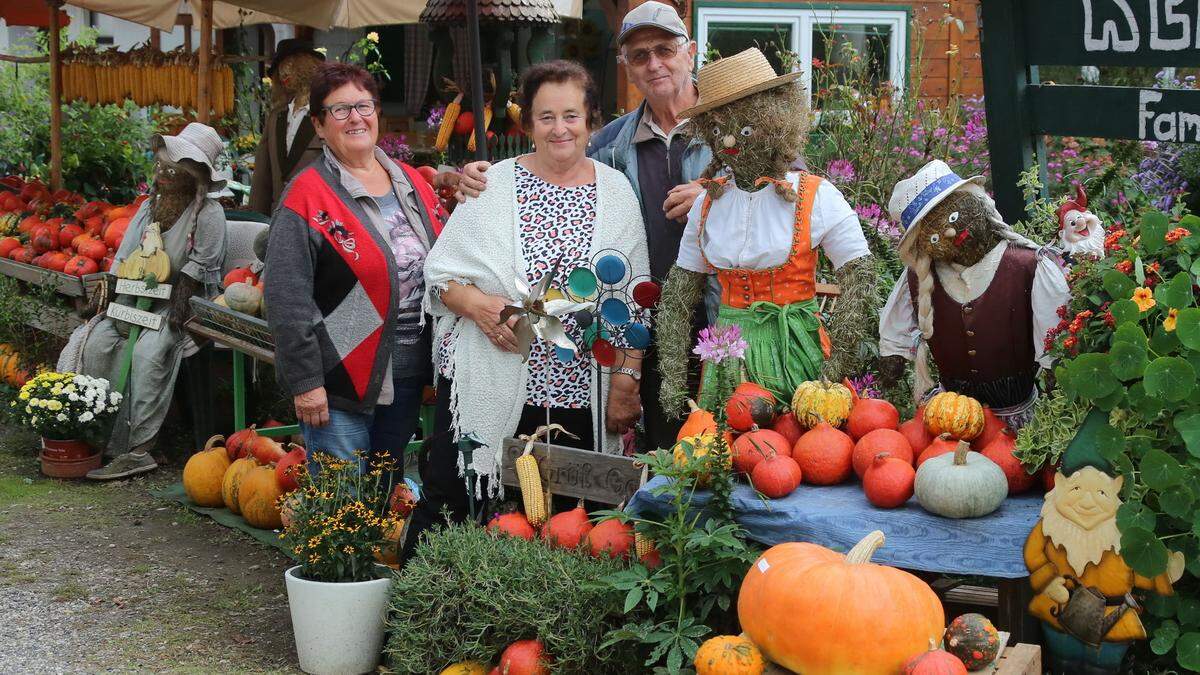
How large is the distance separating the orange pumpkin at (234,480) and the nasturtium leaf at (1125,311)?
4.30 meters

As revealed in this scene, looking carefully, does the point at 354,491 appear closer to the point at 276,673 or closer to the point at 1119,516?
the point at 276,673

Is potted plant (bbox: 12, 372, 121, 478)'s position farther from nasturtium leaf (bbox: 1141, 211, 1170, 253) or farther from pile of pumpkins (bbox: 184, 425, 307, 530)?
nasturtium leaf (bbox: 1141, 211, 1170, 253)

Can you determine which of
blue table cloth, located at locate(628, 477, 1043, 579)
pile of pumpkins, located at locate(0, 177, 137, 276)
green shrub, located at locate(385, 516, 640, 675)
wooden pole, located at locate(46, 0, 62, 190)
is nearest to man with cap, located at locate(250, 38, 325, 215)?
pile of pumpkins, located at locate(0, 177, 137, 276)

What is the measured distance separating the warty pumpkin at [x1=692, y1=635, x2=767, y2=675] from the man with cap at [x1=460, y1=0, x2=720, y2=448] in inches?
50.3

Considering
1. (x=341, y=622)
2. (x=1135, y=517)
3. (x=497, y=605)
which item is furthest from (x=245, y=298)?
(x=1135, y=517)

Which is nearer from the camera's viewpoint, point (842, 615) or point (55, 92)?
point (842, 615)

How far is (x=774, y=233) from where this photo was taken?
3.70 metres

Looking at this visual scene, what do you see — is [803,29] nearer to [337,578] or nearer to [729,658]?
[337,578]

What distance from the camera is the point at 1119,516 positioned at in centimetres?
274

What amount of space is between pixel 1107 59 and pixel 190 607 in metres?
3.79

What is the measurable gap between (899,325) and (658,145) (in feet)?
3.91

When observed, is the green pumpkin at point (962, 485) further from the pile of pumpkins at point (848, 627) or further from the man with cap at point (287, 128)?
the man with cap at point (287, 128)

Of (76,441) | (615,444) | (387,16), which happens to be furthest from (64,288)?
(615,444)

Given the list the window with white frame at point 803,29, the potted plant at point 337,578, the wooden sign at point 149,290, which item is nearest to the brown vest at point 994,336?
the potted plant at point 337,578
